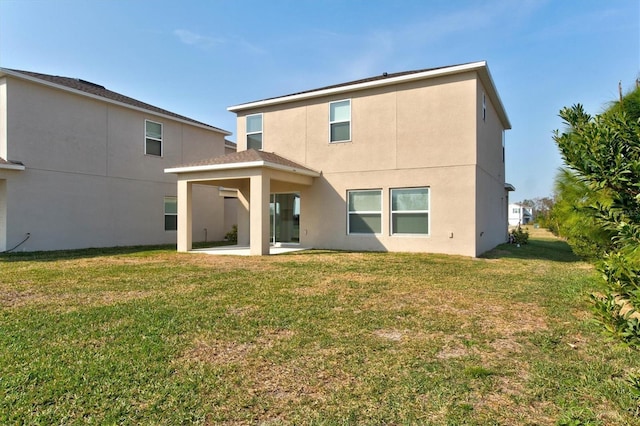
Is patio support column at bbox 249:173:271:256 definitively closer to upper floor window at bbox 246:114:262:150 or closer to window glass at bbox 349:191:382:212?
window glass at bbox 349:191:382:212

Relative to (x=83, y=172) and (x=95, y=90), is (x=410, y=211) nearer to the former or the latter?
(x=83, y=172)

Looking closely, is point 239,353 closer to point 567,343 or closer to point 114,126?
point 567,343

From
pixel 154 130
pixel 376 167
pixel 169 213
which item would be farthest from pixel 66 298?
pixel 154 130

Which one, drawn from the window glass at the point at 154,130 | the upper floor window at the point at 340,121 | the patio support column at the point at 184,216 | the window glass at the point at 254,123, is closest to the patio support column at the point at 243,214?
the window glass at the point at 254,123

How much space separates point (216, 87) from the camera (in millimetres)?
19922

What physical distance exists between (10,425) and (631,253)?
14.8ft

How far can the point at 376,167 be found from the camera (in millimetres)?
13461

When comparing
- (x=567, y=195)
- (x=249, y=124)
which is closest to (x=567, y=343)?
(x=567, y=195)

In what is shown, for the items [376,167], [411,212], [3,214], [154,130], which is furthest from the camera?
[154,130]

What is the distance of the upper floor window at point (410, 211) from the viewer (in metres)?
12.8

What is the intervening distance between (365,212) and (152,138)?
10807 mm

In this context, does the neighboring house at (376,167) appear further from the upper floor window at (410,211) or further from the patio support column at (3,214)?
the patio support column at (3,214)

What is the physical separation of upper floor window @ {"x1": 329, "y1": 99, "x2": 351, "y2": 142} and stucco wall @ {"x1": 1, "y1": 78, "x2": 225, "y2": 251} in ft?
28.4

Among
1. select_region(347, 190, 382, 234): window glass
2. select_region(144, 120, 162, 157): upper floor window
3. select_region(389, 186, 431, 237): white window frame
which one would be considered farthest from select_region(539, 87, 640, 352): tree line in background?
select_region(144, 120, 162, 157): upper floor window
